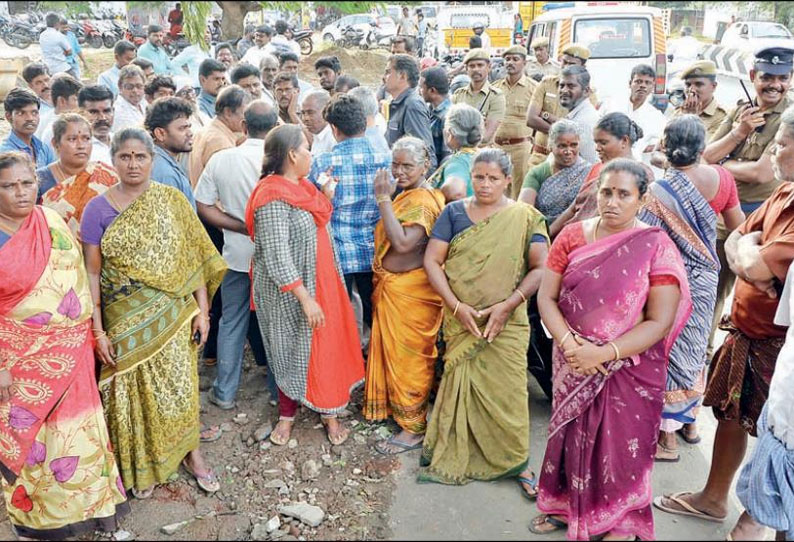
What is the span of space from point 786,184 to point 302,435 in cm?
277

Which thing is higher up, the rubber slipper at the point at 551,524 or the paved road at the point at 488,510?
the rubber slipper at the point at 551,524

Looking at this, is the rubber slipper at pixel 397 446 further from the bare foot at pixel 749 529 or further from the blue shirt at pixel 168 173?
the blue shirt at pixel 168 173

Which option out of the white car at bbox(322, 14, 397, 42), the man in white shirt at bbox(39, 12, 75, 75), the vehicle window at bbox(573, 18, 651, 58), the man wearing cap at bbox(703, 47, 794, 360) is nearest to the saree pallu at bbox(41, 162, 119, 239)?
the man wearing cap at bbox(703, 47, 794, 360)

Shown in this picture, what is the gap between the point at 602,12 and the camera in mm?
10617

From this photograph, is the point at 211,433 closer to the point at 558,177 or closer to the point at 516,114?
the point at 558,177

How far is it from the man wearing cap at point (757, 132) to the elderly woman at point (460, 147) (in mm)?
1541

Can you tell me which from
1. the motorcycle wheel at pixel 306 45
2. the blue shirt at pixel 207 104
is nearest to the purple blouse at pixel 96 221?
the blue shirt at pixel 207 104

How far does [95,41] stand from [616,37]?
14143 millimetres

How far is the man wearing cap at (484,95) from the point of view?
630cm

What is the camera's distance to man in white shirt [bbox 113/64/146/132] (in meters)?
5.55

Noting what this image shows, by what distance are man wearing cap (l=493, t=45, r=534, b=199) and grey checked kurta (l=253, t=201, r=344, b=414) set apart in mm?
3781

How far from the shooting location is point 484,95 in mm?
6371

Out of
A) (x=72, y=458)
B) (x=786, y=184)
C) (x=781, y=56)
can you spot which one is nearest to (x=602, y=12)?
(x=781, y=56)

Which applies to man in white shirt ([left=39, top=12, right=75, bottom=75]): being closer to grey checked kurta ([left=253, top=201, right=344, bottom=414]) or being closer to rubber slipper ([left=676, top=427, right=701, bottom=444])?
grey checked kurta ([left=253, top=201, right=344, bottom=414])
